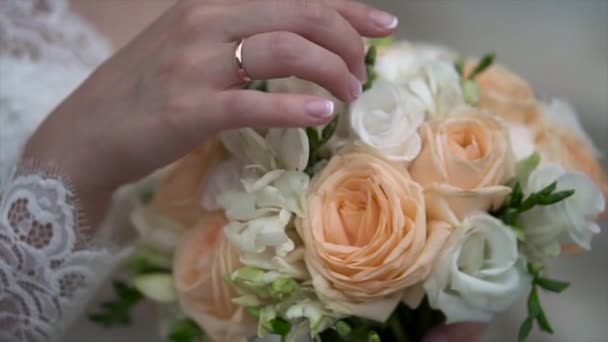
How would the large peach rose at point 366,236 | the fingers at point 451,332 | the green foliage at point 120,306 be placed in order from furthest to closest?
1. the green foliage at point 120,306
2. the fingers at point 451,332
3. the large peach rose at point 366,236

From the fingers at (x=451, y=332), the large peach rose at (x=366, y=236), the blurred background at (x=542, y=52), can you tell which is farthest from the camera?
the blurred background at (x=542, y=52)

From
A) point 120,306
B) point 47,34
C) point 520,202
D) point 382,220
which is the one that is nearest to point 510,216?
point 520,202

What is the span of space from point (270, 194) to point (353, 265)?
10 cm

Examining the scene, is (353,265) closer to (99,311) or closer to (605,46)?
(99,311)

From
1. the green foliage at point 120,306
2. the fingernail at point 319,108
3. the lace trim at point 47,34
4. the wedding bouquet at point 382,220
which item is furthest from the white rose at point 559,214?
the lace trim at point 47,34

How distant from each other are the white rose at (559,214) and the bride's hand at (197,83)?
193mm

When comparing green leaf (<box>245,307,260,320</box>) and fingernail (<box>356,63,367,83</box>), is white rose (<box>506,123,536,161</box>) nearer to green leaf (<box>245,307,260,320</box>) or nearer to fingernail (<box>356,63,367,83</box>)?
Result: fingernail (<box>356,63,367,83</box>)

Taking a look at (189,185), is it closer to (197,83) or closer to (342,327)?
(197,83)

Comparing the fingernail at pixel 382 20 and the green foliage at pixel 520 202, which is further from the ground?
the fingernail at pixel 382 20

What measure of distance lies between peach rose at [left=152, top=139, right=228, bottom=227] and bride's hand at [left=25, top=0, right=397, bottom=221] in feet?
0.12

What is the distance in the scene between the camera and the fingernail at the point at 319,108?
60cm

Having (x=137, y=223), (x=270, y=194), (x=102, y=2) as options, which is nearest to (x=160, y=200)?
(x=137, y=223)

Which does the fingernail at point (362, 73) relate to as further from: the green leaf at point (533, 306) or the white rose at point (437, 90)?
the green leaf at point (533, 306)

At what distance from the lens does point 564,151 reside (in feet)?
2.37
